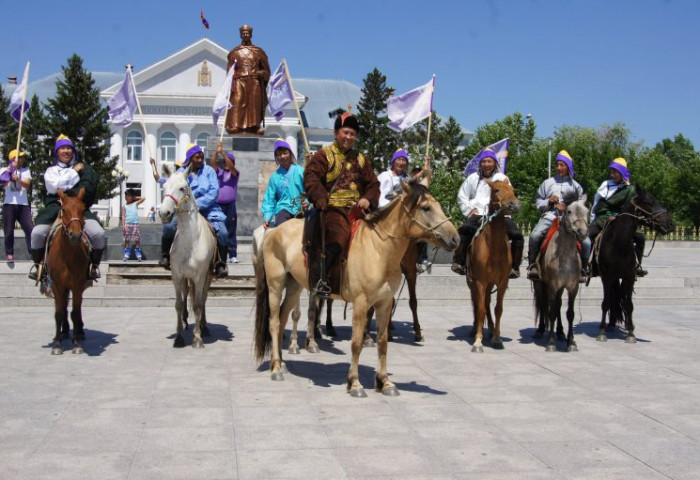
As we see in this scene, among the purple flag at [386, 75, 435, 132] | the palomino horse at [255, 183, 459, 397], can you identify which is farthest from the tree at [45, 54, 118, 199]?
the palomino horse at [255, 183, 459, 397]

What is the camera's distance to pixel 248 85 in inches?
792

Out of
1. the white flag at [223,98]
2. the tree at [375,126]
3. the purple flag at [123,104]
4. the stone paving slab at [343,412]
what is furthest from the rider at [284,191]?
the tree at [375,126]

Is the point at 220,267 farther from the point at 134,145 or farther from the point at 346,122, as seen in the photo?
the point at 134,145

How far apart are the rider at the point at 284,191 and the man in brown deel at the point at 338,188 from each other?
119 inches

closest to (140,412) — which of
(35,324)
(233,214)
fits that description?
(35,324)

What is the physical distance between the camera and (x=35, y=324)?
12117 millimetres

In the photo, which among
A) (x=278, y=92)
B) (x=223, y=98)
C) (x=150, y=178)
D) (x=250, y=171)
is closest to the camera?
(x=223, y=98)

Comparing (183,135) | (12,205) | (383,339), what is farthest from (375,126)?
(383,339)

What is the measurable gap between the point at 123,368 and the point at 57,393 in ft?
4.48

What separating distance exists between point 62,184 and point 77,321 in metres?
1.89

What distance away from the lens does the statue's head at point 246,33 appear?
65.1ft

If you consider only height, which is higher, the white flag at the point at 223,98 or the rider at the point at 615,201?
the white flag at the point at 223,98

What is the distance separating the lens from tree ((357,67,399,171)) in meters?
66.8

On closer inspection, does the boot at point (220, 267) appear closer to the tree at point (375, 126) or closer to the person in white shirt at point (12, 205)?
the person in white shirt at point (12, 205)
